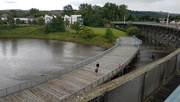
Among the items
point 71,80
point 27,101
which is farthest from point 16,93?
point 71,80

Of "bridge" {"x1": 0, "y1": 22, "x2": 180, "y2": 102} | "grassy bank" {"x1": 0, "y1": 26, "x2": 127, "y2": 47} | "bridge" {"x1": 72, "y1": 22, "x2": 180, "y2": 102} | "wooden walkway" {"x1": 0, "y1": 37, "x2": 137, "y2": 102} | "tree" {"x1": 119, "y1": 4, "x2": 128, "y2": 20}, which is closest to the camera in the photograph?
"bridge" {"x1": 72, "y1": 22, "x2": 180, "y2": 102}

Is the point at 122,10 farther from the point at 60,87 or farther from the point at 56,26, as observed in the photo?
the point at 60,87

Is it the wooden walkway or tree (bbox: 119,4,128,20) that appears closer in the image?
the wooden walkway

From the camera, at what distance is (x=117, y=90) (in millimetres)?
3807

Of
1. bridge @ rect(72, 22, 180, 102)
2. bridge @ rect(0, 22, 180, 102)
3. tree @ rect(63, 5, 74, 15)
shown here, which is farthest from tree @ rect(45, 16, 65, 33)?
bridge @ rect(72, 22, 180, 102)

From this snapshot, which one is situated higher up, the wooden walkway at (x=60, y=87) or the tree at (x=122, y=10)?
the tree at (x=122, y=10)

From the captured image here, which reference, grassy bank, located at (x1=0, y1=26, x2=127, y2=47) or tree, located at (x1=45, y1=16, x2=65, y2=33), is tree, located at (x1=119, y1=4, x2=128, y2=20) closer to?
grassy bank, located at (x1=0, y1=26, x2=127, y2=47)

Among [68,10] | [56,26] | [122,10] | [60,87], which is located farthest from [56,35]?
[68,10]

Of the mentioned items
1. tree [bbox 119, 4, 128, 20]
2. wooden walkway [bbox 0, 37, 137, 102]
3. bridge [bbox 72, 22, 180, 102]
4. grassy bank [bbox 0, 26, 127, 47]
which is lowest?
wooden walkway [bbox 0, 37, 137, 102]

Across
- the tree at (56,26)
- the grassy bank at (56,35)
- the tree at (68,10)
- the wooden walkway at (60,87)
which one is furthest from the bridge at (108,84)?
the tree at (68,10)

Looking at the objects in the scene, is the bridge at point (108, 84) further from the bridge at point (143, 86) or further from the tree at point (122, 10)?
the tree at point (122, 10)

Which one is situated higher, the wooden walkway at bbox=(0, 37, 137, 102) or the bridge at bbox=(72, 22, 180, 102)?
the bridge at bbox=(72, 22, 180, 102)

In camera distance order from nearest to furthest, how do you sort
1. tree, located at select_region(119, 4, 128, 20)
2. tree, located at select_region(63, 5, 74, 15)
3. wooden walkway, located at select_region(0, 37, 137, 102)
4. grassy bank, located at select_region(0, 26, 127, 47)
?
wooden walkway, located at select_region(0, 37, 137, 102) < grassy bank, located at select_region(0, 26, 127, 47) < tree, located at select_region(119, 4, 128, 20) < tree, located at select_region(63, 5, 74, 15)

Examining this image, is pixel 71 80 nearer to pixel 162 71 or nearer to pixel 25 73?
pixel 25 73
